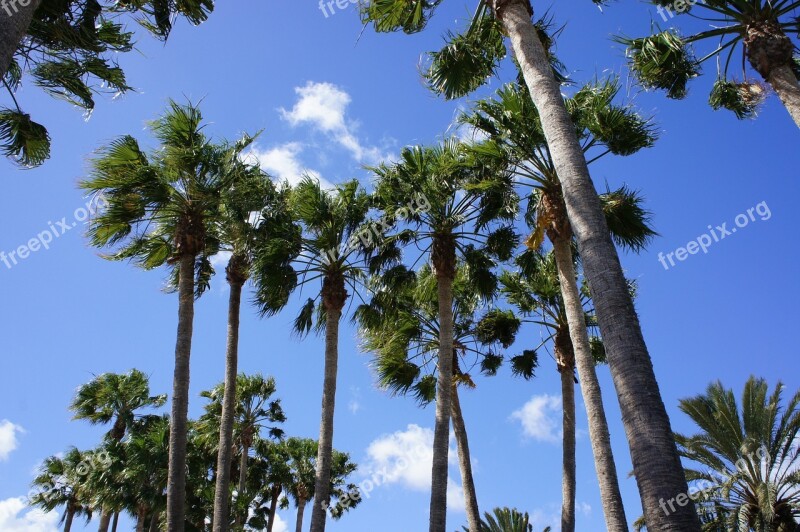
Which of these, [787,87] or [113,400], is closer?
[787,87]

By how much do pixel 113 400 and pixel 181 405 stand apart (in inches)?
519

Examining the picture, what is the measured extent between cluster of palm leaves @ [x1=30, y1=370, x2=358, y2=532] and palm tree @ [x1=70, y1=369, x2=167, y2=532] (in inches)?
1.4

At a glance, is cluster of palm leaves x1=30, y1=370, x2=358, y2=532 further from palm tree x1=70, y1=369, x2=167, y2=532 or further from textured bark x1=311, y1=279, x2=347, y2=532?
textured bark x1=311, y1=279, x2=347, y2=532

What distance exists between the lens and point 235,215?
1371 centimetres

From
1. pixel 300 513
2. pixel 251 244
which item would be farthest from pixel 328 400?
pixel 300 513

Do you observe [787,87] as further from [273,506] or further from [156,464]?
[273,506]

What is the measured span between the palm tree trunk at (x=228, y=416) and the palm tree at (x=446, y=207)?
439cm

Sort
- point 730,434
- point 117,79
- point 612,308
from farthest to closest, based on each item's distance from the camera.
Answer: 1. point 730,434
2. point 117,79
3. point 612,308

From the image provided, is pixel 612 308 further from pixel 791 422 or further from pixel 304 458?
pixel 304 458

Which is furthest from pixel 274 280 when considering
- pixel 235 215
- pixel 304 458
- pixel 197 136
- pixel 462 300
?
pixel 304 458

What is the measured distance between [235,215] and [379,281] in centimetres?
390

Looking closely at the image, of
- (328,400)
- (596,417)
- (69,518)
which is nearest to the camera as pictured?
(596,417)

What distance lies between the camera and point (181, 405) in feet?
39.5

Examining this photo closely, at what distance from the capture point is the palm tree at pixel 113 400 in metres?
23.0
